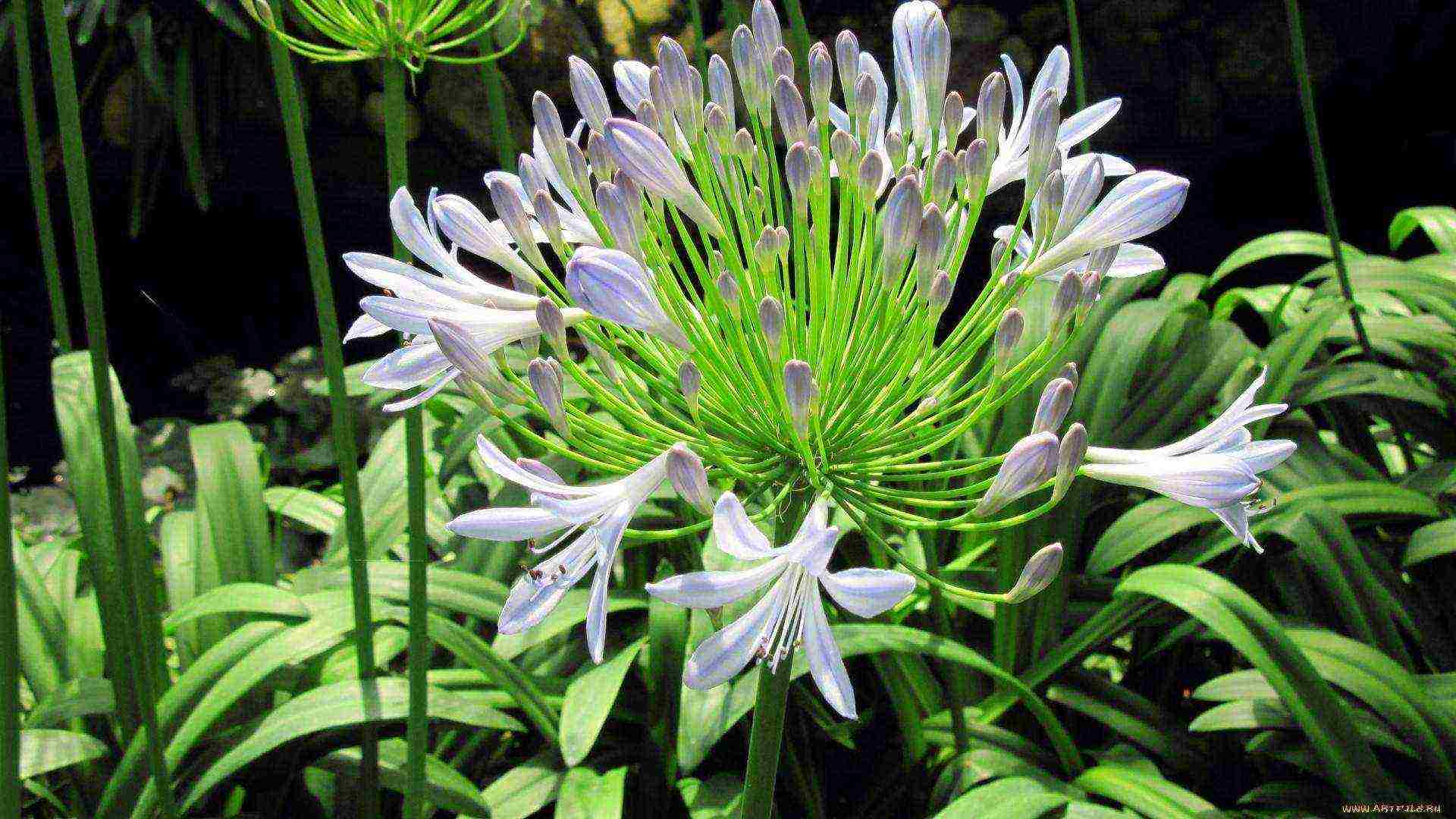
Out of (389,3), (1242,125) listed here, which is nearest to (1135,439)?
(389,3)

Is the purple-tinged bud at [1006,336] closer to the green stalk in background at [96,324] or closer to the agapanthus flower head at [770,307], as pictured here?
the agapanthus flower head at [770,307]

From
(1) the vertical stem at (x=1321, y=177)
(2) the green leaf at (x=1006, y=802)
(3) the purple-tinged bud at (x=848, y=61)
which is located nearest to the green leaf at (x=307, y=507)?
(2) the green leaf at (x=1006, y=802)

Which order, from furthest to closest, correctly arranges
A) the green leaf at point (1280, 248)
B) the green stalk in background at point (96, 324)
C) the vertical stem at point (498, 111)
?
1. the green leaf at point (1280, 248)
2. the vertical stem at point (498, 111)
3. the green stalk in background at point (96, 324)

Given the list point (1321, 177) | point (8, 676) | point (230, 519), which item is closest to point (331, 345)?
point (8, 676)

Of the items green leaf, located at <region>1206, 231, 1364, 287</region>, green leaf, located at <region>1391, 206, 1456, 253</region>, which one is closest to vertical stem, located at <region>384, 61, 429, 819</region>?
green leaf, located at <region>1206, 231, 1364, 287</region>

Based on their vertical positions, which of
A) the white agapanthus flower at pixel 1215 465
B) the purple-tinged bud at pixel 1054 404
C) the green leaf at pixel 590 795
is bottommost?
the green leaf at pixel 590 795

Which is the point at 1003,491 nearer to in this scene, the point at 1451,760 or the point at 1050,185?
the point at 1050,185

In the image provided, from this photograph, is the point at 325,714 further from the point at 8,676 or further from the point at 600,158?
the point at 600,158
